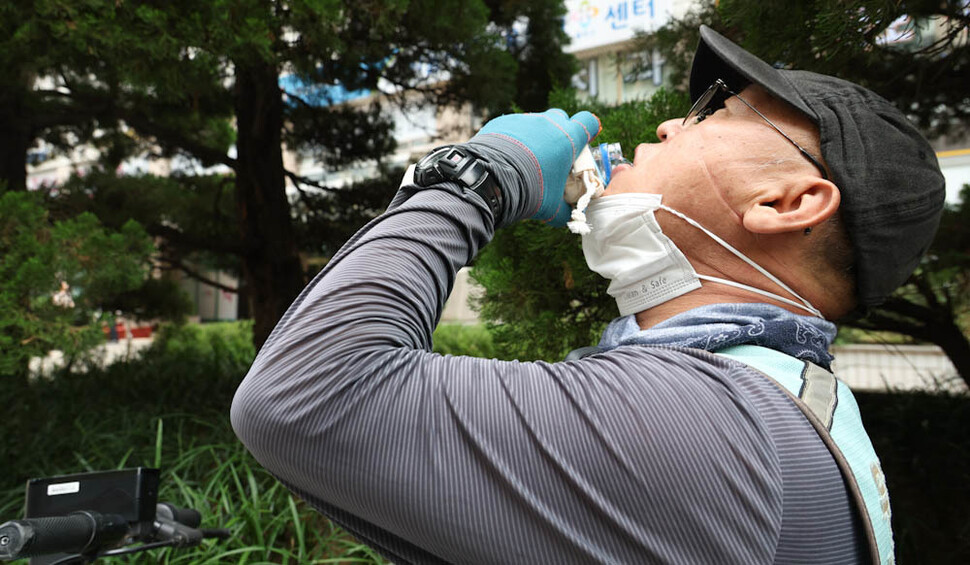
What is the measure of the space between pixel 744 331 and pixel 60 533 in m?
1.64

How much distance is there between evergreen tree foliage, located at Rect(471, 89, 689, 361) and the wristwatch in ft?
4.40

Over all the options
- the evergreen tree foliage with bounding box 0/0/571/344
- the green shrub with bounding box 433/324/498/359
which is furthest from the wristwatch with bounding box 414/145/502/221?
the green shrub with bounding box 433/324/498/359

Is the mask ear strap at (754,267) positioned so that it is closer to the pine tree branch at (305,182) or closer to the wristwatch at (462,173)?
the wristwatch at (462,173)

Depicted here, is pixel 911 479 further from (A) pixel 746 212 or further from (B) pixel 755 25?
(A) pixel 746 212

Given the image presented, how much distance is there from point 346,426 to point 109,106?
5755 millimetres

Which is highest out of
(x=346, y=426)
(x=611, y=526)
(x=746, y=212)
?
(x=746, y=212)

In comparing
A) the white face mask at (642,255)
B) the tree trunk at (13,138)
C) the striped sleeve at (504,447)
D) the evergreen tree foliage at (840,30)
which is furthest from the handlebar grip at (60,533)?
the tree trunk at (13,138)

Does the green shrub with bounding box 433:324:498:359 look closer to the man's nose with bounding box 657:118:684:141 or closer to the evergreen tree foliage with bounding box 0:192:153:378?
the evergreen tree foliage with bounding box 0:192:153:378

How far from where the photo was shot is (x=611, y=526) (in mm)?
724

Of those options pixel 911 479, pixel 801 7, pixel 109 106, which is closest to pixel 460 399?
pixel 801 7

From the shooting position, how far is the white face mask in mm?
1107

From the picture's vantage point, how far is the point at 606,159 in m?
1.26

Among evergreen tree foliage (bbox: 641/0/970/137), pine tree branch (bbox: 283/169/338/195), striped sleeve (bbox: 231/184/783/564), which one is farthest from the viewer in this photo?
pine tree branch (bbox: 283/169/338/195)

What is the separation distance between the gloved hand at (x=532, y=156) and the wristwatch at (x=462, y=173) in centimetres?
2
